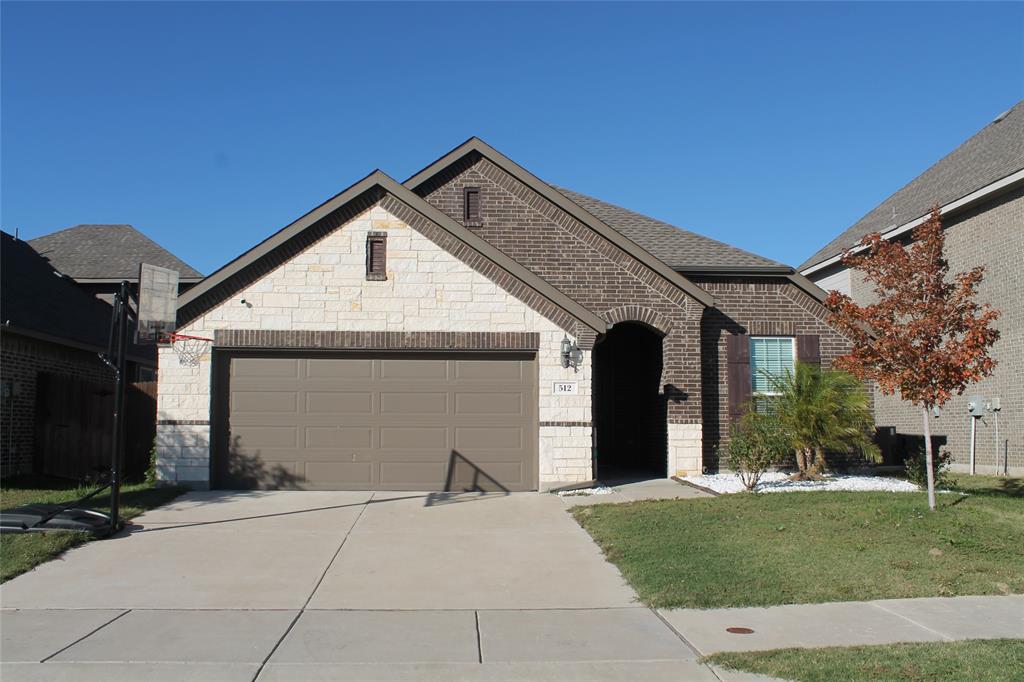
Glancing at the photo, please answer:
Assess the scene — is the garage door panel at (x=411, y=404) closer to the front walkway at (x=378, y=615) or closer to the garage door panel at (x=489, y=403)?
the garage door panel at (x=489, y=403)

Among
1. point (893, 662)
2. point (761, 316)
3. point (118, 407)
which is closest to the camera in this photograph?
point (893, 662)

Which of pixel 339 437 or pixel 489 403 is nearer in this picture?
pixel 339 437

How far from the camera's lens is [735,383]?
55.2ft

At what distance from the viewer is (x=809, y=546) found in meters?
9.55

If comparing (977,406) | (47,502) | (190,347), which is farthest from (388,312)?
(977,406)

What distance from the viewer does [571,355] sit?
47.1ft

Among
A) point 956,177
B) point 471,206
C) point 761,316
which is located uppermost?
point 956,177

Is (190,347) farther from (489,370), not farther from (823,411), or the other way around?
(823,411)

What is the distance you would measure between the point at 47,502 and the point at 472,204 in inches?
380

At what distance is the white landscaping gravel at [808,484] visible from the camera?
13.5 meters

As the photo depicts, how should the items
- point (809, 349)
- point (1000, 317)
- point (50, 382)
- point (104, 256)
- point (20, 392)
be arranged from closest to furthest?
point (20, 392) < point (50, 382) < point (809, 349) < point (1000, 317) < point (104, 256)

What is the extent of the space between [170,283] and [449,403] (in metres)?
4.83

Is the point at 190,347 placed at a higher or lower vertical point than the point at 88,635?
higher

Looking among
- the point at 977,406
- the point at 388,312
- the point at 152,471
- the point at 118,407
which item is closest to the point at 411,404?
the point at 388,312
